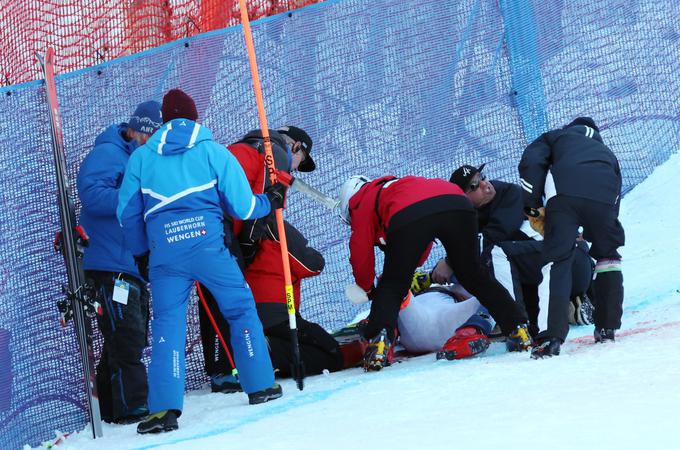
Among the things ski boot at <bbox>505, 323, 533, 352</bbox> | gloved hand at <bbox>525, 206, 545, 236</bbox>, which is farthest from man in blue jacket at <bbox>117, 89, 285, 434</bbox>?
gloved hand at <bbox>525, 206, 545, 236</bbox>

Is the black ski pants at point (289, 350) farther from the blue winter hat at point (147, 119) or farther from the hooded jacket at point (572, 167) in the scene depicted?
the hooded jacket at point (572, 167)

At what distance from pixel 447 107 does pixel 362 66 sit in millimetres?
689

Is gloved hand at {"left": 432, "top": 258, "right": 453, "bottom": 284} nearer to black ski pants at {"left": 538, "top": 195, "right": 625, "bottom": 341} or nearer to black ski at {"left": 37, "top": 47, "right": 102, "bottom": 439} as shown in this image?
black ski pants at {"left": 538, "top": 195, "right": 625, "bottom": 341}

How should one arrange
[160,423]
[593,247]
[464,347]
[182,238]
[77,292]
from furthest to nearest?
[464,347] < [593,247] < [77,292] < [182,238] < [160,423]

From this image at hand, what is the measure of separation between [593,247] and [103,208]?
8.11 feet

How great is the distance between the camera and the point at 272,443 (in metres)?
3.80

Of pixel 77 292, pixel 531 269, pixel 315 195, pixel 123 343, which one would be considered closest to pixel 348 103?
pixel 315 195

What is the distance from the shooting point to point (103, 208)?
5441 mm

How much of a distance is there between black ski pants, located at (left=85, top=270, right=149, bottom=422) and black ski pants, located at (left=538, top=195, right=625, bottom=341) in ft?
6.65

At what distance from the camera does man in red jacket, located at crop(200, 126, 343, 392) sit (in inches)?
225

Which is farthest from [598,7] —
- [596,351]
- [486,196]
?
[596,351]

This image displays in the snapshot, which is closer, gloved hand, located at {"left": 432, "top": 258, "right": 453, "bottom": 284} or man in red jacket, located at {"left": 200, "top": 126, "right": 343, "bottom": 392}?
man in red jacket, located at {"left": 200, "top": 126, "right": 343, "bottom": 392}

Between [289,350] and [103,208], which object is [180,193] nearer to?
[103,208]

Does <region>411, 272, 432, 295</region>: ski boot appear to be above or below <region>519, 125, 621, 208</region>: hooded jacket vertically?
below
